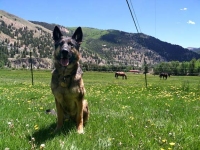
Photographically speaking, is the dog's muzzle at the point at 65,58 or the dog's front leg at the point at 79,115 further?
the dog's front leg at the point at 79,115

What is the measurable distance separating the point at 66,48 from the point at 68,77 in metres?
0.85

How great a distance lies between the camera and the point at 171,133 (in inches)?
220

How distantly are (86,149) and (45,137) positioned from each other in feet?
4.33

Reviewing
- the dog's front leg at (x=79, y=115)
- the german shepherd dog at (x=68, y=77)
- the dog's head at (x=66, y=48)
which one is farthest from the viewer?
the dog's front leg at (x=79, y=115)

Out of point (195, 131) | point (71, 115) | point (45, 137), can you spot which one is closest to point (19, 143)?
point (45, 137)

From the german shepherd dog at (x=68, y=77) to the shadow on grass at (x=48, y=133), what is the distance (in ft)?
0.68

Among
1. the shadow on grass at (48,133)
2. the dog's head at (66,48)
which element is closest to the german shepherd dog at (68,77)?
the dog's head at (66,48)

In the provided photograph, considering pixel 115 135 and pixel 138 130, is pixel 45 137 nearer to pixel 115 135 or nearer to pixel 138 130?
pixel 115 135

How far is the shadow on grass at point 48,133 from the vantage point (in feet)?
16.8

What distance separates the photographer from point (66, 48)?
5770 millimetres

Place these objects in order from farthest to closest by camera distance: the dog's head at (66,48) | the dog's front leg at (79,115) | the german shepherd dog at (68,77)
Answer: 1. the dog's front leg at (79,115)
2. the german shepherd dog at (68,77)
3. the dog's head at (66,48)

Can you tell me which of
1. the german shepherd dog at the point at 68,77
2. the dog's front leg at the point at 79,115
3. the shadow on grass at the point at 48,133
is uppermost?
the german shepherd dog at the point at 68,77

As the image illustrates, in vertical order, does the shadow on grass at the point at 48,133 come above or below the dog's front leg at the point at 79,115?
below

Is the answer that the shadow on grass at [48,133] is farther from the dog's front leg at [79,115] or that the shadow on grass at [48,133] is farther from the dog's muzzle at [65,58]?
the dog's muzzle at [65,58]
